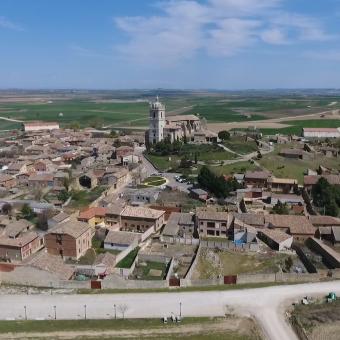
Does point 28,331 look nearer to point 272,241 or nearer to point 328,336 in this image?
point 328,336

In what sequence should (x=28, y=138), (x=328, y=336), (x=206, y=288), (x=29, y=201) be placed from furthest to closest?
(x=28, y=138) → (x=29, y=201) → (x=206, y=288) → (x=328, y=336)

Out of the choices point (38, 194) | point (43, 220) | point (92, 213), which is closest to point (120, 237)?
point (92, 213)

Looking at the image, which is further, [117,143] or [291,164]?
[117,143]

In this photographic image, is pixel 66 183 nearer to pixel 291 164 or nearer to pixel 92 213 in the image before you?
pixel 92 213

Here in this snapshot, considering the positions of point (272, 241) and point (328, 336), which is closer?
point (328, 336)

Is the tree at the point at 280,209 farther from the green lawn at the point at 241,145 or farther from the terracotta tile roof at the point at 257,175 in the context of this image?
the green lawn at the point at 241,145

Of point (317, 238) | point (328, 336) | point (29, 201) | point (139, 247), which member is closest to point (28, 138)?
point (29, 201)

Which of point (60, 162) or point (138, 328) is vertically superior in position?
point (60, 162)

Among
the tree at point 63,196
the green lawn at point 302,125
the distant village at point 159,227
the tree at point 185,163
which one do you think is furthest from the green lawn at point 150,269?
the green lawn at point 302,125
